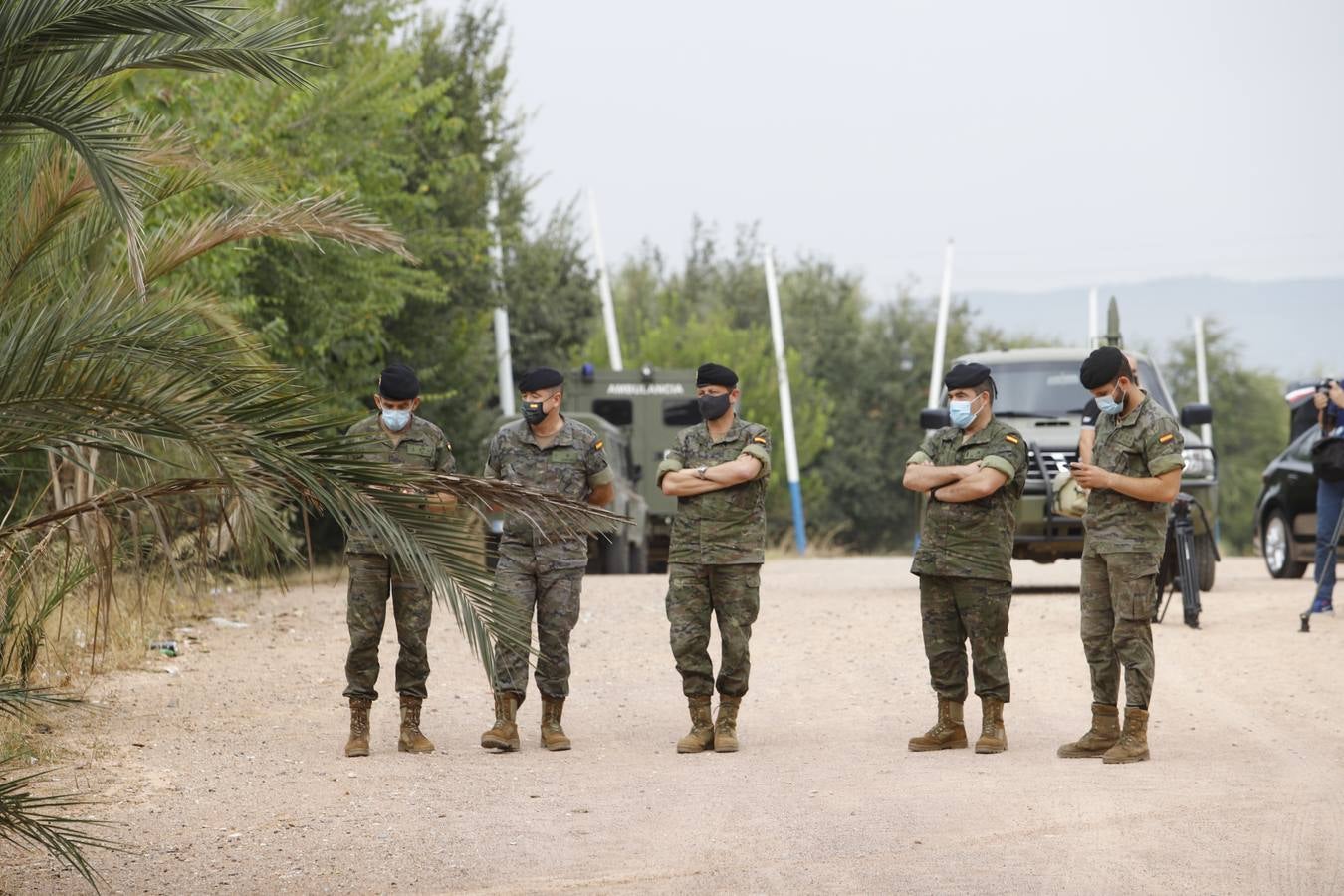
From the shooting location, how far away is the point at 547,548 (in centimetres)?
906

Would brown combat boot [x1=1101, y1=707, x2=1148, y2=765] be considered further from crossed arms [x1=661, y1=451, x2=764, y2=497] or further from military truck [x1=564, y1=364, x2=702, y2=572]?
military truck [x1=564, y1=364, x2=702, y2=572]

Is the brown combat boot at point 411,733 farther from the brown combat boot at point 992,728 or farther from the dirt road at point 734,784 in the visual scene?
the brown combat boot at point 992,728

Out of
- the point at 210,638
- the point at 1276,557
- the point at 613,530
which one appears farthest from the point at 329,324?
the point at 613,530

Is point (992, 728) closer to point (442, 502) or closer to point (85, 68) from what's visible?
point (442, 502)

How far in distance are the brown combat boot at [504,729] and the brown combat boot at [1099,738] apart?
259 centimetres

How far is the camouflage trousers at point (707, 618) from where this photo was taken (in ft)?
29.3

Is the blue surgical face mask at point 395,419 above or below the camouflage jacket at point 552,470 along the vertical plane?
above

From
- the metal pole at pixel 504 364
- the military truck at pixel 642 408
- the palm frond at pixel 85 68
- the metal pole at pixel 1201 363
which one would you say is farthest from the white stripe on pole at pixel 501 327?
the metal pole at pixel 1201 363

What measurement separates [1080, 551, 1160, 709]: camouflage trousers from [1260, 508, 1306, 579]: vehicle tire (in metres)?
11.0

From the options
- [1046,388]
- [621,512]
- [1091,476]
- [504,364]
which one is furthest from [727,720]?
[504,364]

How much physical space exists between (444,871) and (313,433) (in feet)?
5.29

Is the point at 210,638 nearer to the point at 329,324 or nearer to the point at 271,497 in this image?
the point at 329,324

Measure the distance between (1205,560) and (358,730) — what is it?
10.0 meters

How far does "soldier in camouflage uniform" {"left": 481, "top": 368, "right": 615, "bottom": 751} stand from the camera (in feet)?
29.5
